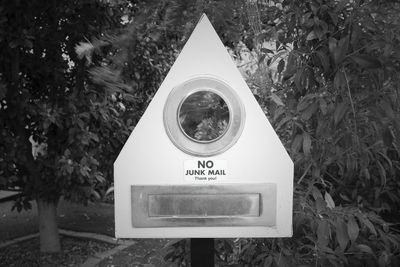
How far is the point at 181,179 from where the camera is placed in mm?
1386

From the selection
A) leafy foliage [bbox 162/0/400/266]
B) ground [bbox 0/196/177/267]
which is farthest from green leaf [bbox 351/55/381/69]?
ground [bbox 0/196/177/267]

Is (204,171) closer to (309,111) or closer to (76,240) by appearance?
(309,111)

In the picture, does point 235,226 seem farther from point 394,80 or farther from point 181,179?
point 394,80

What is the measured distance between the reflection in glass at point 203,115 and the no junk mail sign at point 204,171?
0.12 feet

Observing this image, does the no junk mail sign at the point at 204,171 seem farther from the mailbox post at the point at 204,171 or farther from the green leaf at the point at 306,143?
the green leaf at the point at 306,143

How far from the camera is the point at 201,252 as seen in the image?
1492mm

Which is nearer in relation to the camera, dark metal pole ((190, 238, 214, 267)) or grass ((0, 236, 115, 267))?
dark metal pole ((190, 238, 214, 267))

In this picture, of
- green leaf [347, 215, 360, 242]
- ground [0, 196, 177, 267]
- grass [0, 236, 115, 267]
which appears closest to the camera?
green leaf [347, 215, 360, 242]

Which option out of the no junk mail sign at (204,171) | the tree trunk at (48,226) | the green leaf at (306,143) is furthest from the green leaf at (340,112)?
the tree trunk at (48,226)

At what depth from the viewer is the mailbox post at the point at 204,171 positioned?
4.53 feet

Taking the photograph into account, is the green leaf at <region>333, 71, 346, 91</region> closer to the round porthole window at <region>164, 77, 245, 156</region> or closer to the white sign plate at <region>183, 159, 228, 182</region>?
the round porthole window at <region>164, 77, 245, 156</region>

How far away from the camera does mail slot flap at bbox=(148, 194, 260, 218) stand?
4.54ft

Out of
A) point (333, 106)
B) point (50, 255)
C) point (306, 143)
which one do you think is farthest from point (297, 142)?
point (50, 255)

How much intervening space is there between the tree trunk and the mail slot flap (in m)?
2.47
